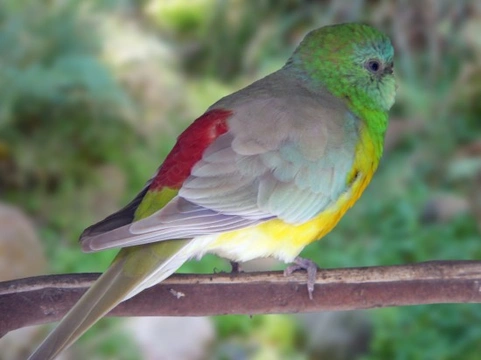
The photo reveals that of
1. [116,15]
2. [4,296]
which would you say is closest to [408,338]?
[4,296]

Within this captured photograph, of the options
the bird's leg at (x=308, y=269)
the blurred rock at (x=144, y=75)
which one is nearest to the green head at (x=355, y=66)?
the bird's leg at (x=308, y=269)

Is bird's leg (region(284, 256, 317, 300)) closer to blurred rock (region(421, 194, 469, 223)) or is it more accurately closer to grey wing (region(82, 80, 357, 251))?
grey wing (region(82, 80, 357, 251))

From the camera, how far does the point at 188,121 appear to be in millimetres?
5316

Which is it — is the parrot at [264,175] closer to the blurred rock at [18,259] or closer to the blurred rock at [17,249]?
the blurred rock at [18,259]

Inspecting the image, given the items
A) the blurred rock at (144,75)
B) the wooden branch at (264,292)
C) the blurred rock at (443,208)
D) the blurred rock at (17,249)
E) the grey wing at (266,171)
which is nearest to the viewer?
the wooden branch at (264,292)

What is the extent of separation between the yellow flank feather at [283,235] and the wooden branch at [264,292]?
16 cm

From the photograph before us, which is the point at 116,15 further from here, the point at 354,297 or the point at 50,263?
the point at 354,297

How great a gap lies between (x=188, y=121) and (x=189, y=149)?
3.31m

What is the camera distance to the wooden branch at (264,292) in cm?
181

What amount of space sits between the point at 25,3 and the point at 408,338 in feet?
10.1

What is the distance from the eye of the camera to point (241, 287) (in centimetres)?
184

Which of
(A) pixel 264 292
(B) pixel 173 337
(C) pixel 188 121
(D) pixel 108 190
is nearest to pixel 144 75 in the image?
(C) pixel 188 121

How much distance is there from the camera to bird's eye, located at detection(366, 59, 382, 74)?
233 cm

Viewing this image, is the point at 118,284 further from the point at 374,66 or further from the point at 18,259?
the point at 18,259
